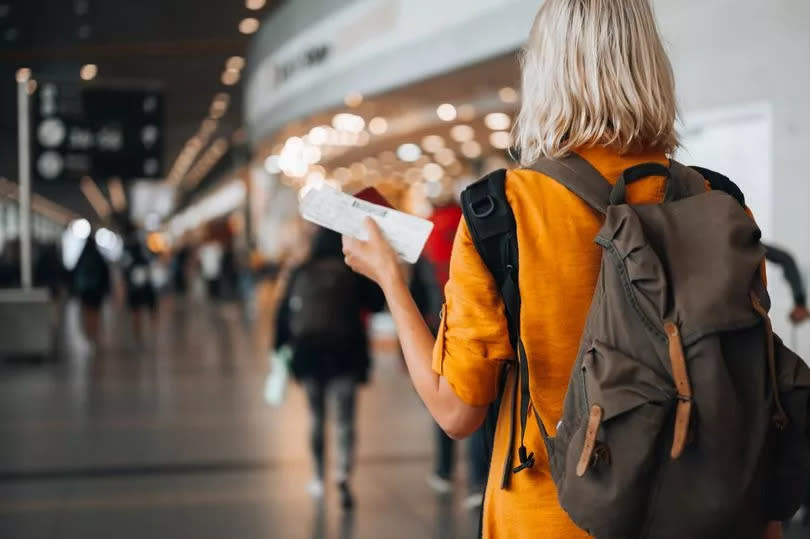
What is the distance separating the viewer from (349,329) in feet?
19.2

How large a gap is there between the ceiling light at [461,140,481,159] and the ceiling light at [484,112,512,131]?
2906mm

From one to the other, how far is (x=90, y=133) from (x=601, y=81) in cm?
1220

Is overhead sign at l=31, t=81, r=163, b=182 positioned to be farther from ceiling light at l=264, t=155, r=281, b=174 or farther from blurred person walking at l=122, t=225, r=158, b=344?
ceiling light at l=264, t=155, r=281, b=174

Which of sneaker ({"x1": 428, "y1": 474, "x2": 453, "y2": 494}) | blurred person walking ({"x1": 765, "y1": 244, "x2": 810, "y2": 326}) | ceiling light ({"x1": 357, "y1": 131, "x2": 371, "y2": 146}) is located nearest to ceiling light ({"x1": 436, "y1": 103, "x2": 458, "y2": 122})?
ceiling light ({"x1": 357, "y1": 131, "x2": 371, "y2": 146})

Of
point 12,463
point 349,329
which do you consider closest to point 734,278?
point 349,329

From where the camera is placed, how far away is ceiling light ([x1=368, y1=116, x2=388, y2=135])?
18656 mm

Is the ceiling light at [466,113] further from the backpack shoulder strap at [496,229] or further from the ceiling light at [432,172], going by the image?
the backpack shoulder strap at [496,229]

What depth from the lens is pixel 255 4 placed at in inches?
678

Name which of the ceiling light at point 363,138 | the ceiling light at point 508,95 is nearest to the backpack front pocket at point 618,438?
the ceiling light at point 508,95

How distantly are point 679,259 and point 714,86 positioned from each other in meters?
5.46

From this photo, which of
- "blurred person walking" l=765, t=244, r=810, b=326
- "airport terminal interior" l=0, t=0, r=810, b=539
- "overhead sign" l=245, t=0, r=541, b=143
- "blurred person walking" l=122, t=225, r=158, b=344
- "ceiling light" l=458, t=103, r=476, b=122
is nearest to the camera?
"blurred person walking" l=765, t=244, r=810, b=326

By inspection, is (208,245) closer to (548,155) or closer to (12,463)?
(12,463)

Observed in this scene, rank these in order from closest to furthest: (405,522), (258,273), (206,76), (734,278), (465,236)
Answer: (734,278) < (465,236) < (405,522) < (206,76) < (258,273)

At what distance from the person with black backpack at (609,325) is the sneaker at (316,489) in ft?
13.6
